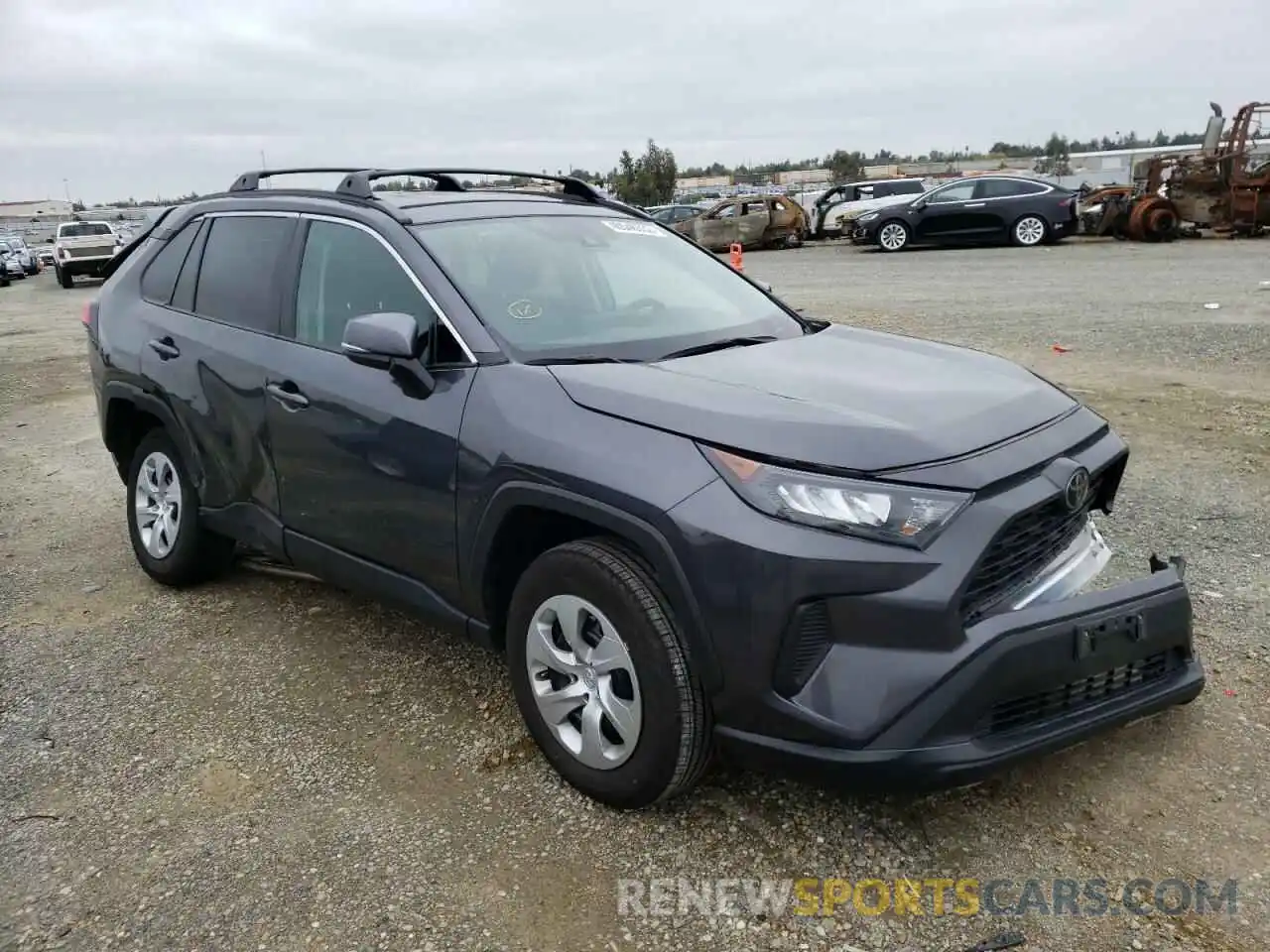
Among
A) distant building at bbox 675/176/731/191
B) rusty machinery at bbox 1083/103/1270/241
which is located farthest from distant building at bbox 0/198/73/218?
rusty machinery at bbox 1083/103/1270/241

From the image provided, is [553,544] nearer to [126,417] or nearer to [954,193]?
[126,417]

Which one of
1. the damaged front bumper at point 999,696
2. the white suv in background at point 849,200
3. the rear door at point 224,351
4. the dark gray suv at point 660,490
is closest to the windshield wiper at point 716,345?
the dark gray suv at point 660,490

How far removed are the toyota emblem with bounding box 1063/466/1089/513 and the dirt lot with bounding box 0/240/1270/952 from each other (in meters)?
0.84

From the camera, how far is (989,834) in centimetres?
276

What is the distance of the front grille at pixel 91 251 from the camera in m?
27.3

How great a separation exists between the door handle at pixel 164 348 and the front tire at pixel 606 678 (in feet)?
7.42

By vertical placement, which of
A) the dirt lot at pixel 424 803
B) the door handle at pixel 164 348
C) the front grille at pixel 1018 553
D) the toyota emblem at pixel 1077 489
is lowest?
the dirt lot at pixel 424 803

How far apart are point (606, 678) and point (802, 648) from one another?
61 centimetres

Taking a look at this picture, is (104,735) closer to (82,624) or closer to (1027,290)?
(82,624)

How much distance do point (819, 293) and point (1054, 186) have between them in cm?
919

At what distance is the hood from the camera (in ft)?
8.23

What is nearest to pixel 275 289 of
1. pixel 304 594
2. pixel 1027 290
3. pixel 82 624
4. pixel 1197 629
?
pixel 304 594

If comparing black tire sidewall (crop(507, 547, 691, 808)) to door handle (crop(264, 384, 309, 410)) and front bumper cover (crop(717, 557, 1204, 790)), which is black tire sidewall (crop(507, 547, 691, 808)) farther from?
door handle (crop(264, 384, 309, 410))

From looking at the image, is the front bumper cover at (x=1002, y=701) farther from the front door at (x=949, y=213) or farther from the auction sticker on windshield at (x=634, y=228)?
the front door at (x=949, y=213)
